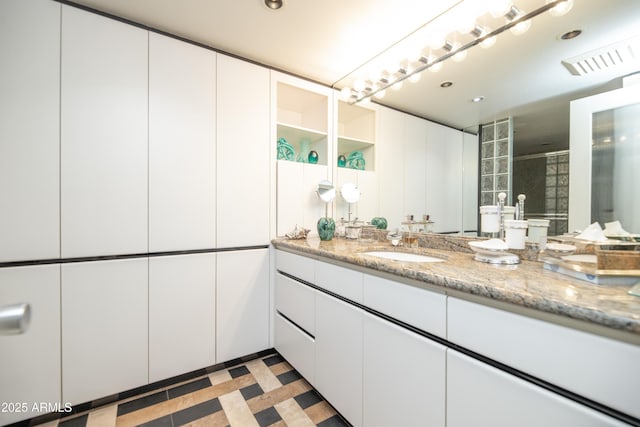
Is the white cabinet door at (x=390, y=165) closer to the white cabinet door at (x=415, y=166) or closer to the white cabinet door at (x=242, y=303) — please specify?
the white cabinet door at (x=415, y=166)

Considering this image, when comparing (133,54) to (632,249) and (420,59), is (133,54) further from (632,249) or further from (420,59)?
(632,249)

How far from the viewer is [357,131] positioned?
7.66 ft

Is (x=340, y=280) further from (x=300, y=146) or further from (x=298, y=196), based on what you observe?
(x=300, y=146)

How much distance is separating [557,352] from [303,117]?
235cm

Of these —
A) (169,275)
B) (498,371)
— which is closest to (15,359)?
(169,275)

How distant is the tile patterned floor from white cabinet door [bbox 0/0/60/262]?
930 mm

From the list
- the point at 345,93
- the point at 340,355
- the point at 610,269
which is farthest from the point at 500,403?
the point at 345,93

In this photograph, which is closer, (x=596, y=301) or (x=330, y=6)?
(x=596, y=301)

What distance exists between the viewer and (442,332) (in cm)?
85

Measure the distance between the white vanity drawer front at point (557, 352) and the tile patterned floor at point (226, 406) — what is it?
96 cm

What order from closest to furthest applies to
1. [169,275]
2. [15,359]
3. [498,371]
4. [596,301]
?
[596,301]
[498,371]
[15,359]
[169,275]

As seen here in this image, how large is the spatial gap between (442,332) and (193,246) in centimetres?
151

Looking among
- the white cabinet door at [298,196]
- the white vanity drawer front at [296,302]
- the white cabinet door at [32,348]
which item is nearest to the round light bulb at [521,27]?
the white cabinet door at [298,196]

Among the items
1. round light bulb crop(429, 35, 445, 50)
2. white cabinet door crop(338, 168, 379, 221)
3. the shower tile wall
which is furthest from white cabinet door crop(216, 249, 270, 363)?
round light bulb crop(429, 35, 445, 50)
